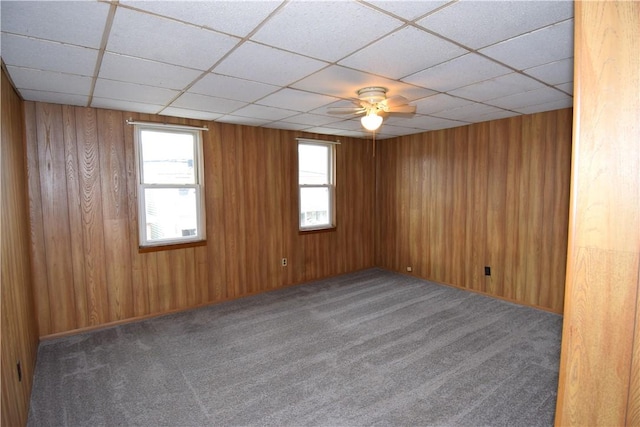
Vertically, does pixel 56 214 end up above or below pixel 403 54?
below

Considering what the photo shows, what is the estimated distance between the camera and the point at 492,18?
1719 millimetres

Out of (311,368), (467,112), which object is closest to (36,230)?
(311,368)

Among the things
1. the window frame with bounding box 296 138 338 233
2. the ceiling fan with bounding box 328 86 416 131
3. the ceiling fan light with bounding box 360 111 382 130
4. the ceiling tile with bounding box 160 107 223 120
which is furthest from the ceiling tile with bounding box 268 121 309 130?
the ceiling fan light with bounding box 360 111 382 130

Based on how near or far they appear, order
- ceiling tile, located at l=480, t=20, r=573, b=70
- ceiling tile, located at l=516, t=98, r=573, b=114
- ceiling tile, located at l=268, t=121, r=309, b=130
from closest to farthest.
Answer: ceiling tile, located at l=480, t=20, r=573, b=70, ceiling tile, located at l=516, t=98, r=573, b=114, ceiling tile, located at l=268, t=121, r=309, b=130

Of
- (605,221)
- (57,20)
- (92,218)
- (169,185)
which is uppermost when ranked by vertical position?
(57,20)

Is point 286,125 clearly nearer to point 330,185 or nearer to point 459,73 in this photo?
point 330,185

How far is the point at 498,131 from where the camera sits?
439 centimetres

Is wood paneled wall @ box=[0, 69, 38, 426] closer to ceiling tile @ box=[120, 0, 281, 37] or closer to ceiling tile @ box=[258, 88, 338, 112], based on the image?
ceiling tile @ box=[120, 0, 281, 37]

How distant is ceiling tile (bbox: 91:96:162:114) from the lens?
323 centimetres

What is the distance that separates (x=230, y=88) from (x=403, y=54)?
1507mm

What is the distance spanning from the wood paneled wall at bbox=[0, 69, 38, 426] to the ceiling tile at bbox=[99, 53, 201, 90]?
2.40 ft

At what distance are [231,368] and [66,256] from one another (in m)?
2.18

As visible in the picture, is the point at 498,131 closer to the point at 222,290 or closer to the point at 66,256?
the point at 222,290

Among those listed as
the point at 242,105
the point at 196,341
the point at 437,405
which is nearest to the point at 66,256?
the point at 196,341
